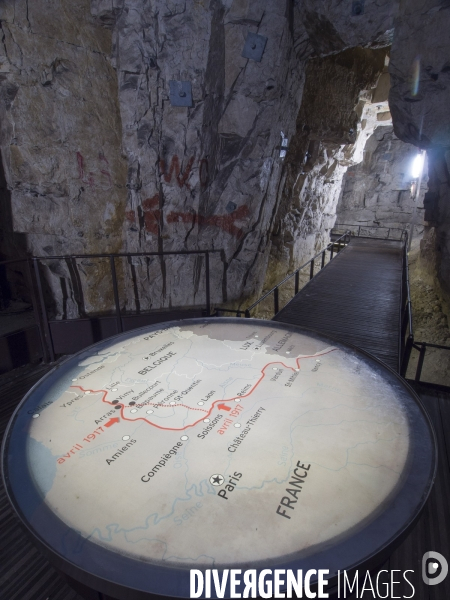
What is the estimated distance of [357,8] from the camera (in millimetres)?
4512

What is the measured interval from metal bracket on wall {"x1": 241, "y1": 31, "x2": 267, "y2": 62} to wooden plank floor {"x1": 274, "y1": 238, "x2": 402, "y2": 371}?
3631 mm

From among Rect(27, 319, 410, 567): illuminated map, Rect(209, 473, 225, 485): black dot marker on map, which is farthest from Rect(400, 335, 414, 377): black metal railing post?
Rect(209, 473, 225, 485): black dot marker on map

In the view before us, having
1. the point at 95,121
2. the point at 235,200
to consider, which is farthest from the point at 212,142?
the point at 95,121

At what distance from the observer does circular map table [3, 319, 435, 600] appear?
3.37 ft

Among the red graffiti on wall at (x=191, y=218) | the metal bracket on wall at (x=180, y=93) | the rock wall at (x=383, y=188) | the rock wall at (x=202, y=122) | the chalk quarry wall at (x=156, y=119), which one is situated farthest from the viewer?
the rock wall at (x=383, y=188)

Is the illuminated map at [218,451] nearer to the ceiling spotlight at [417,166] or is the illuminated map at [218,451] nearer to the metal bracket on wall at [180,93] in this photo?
the metal bracket on wall at [180,93]

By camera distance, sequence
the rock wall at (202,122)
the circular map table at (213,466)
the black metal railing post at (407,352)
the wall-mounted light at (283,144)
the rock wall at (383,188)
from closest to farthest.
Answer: the circular map table at (213,466) < the black metal railing post at (407,352) < the rock wall at (202,122) < the wall-mounted light at (283,144) < the rock wall at (383,188)

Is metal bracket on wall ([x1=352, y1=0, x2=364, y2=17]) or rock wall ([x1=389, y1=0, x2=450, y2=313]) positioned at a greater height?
metal bracket on wall ([x1=352, y1=0, x2=364, y2=17])

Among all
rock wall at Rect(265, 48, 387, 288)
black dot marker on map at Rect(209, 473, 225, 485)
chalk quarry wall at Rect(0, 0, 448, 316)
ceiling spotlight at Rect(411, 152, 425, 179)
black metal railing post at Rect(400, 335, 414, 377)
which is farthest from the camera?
ceiling spotlight at Rect(411, 152, 425, 179)

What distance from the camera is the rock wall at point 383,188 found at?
16656mm

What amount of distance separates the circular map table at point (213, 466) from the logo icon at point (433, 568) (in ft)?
2.93

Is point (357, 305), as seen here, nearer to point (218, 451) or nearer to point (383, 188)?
point (218, 451)

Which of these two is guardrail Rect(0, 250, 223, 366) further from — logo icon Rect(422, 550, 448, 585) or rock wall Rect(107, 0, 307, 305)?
logo icon Rect(422, 550, 448, 585)

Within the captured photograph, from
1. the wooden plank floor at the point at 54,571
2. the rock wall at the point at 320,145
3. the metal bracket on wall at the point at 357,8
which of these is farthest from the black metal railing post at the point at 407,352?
the rock wall at the point at 320,145
